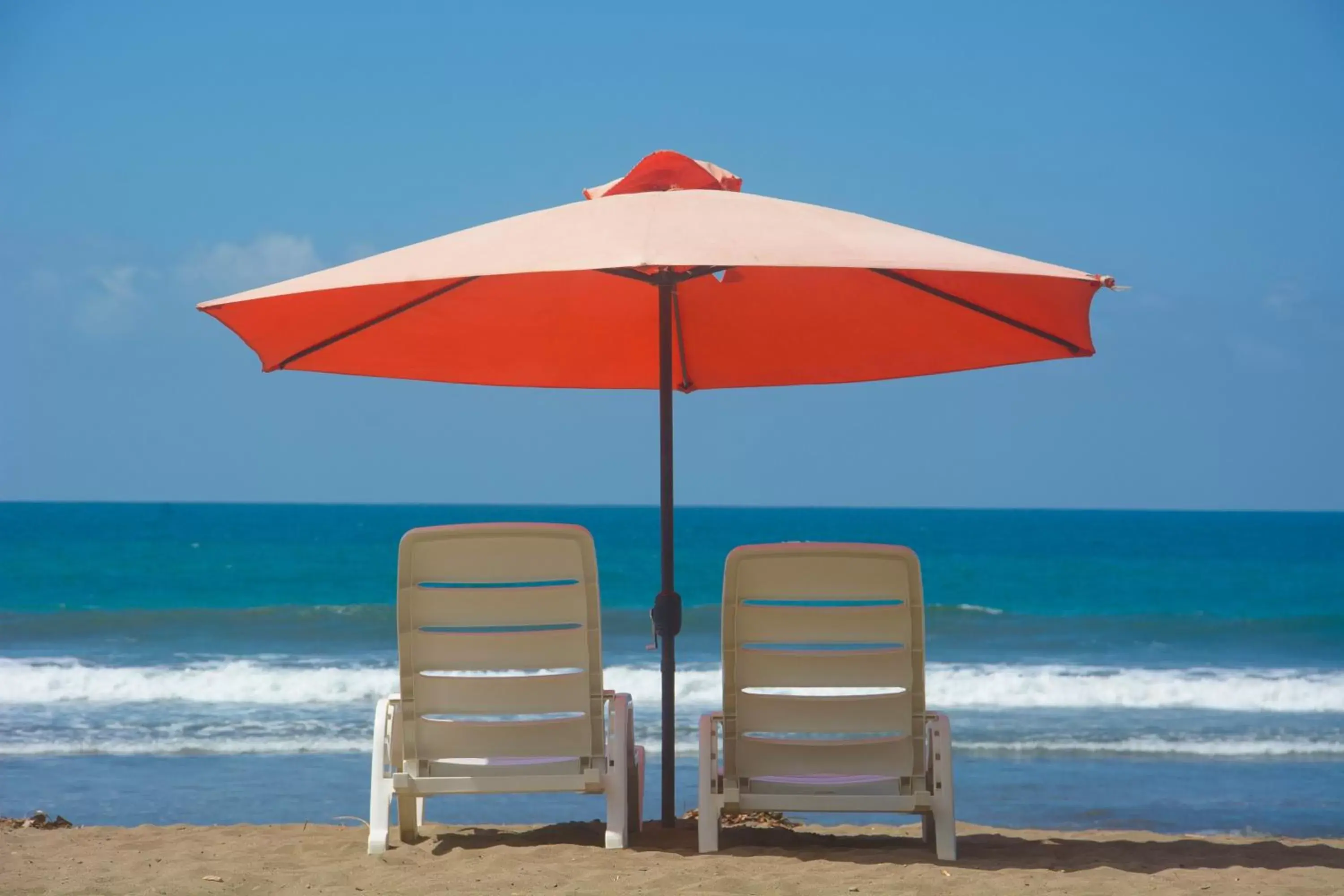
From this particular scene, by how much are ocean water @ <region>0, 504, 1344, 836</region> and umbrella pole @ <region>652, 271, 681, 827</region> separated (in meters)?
2.15

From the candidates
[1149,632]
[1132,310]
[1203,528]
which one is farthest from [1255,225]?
[1149,632]

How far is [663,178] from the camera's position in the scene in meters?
4.18

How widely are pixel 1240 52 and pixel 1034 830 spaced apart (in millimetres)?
35760

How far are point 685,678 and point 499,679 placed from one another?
25.5 ft

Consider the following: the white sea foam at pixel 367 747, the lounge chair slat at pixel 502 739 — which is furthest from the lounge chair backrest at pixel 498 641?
the white sea foam at pixel 367 747

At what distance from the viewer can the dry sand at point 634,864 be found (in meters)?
3.52

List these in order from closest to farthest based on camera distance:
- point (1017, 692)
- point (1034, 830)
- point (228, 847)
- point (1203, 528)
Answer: point (228, 847) < point (1034, 830) < point (1017, 692) < point (1203, 528)

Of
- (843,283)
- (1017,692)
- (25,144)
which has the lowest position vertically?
(1017,692)

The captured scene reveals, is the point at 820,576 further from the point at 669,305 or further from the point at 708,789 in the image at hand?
the point at 669,305

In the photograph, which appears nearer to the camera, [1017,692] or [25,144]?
[1017,692]

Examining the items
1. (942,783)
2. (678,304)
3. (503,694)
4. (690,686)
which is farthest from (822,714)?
(690,686)

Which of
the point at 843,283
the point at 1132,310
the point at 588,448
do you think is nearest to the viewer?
the point at 843,283

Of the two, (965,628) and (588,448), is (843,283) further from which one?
(588,448)

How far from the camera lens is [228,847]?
4.20m
